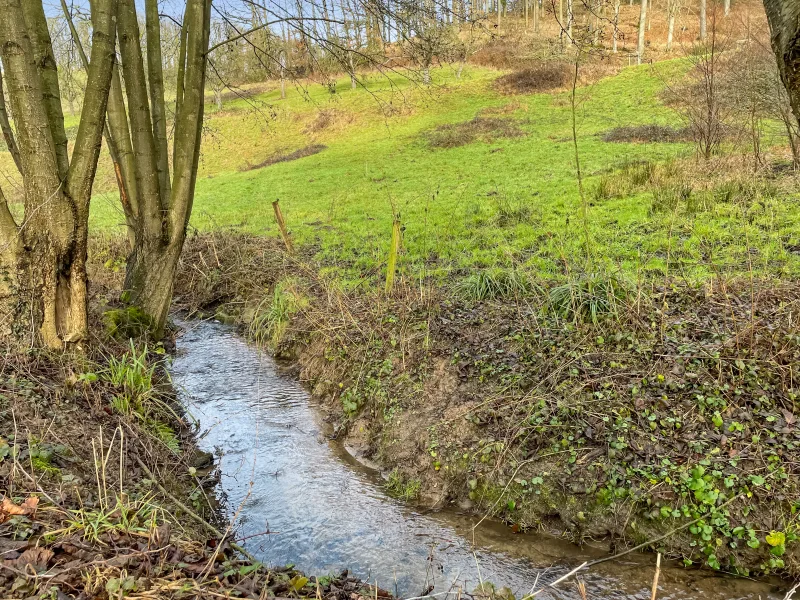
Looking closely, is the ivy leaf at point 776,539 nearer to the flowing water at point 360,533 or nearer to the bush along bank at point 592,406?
the bush along bank at point 592,406

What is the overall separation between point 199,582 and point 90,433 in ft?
7.20

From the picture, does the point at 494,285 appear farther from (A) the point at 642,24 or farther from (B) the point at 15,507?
(A) the point at 642,24

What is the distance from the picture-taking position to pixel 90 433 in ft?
13.5

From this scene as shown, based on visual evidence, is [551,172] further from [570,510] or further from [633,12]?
[633,12]

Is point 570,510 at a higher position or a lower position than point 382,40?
lower

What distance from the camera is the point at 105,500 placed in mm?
3107

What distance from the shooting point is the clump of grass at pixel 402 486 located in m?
5.02

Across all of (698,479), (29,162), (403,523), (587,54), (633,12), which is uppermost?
(633,12)

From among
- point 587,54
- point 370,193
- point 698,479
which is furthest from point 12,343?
point 370,193

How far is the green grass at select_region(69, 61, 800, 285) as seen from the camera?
788 cm

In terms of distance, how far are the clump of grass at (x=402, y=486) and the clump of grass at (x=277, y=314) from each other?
→ 12.0ft

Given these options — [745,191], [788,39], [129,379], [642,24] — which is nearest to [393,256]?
[129,379]

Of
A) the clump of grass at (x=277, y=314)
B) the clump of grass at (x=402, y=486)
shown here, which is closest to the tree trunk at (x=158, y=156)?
the clump of grass at (x=277, y=314)

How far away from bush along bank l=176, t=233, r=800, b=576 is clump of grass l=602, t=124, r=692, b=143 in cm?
1392
